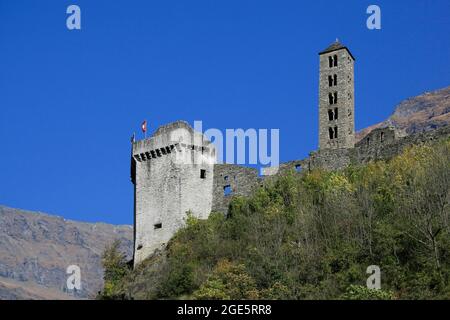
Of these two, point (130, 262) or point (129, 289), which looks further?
point (130, 262)

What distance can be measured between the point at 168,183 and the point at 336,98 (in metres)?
16.0

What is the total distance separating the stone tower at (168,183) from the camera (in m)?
62.0

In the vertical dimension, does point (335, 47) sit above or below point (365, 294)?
above

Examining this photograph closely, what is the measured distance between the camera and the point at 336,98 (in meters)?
71.6

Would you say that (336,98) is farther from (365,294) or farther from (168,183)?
(365,294)

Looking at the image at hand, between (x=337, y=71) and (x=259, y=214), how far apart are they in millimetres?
18270

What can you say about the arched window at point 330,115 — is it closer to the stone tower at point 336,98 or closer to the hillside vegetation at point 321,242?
the stone tower at point 336,98

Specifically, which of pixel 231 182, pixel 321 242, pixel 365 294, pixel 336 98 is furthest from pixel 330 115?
pixel 365 294

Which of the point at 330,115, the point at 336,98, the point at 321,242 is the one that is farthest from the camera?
the point at 336,98

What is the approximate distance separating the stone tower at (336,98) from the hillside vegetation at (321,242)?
898 cm

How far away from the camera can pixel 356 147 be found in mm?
63656

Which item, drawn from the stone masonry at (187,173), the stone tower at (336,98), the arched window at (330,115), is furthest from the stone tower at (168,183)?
the arched window at (330,115)
